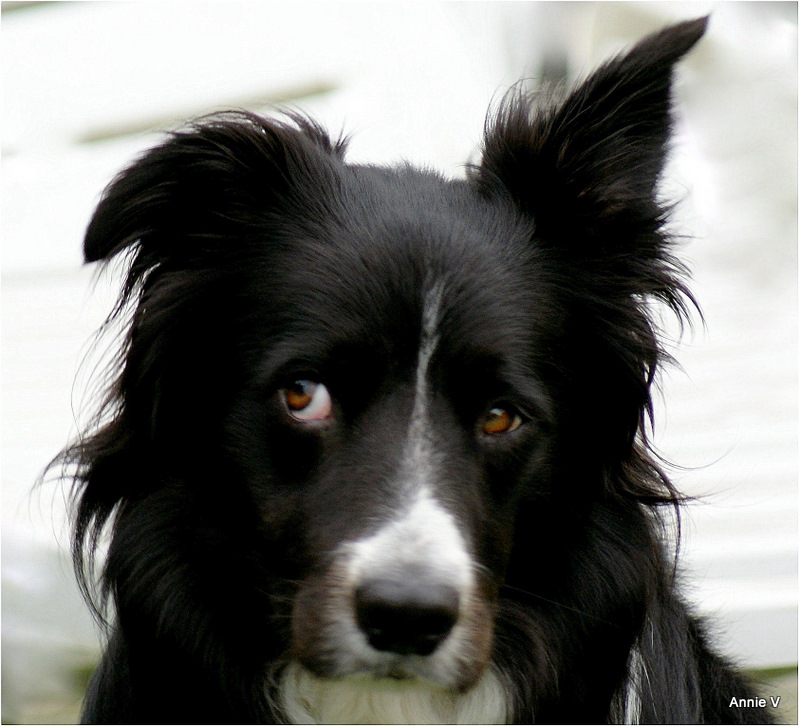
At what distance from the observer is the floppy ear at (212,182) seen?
2828 mm

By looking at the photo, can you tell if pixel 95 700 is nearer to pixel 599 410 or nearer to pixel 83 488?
pixel 83 488

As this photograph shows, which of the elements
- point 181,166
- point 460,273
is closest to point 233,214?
point 181,166

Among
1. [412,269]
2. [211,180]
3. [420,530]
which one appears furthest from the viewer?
[211,180]

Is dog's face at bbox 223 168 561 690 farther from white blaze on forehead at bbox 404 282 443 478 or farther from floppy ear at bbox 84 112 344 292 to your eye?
floppy ear at bbox 84 112 344 292

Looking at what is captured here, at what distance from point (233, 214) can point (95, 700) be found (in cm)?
168

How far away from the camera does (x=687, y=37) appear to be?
2.62 meters

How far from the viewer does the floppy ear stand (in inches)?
111

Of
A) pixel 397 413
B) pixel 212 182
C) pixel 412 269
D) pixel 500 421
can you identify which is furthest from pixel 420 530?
pixel 212 182

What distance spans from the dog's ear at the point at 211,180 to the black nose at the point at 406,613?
1.24 m

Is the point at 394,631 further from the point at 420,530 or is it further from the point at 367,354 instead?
the point at 367,354

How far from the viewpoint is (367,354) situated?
264cm

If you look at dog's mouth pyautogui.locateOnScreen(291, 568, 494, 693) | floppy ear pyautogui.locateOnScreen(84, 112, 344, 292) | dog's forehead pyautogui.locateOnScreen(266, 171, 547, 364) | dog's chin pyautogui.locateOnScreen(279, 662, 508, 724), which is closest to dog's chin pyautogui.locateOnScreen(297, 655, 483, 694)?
dog's mouth pyautogui.locateOnScreen(291, 568, 494, 693)

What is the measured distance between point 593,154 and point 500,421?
888 mm

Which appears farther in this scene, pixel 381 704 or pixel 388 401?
pixel 381 704
